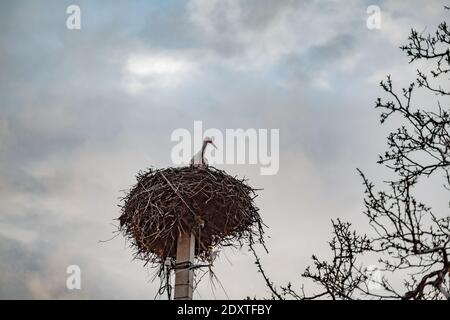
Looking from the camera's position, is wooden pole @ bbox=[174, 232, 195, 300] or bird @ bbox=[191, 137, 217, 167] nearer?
wooden pole @ bbox=[174, 232, 195, 300]

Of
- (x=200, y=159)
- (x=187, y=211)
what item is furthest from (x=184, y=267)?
(x=200, y=159)

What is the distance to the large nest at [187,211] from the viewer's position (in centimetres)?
632

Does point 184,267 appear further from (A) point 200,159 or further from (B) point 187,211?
(A) point 200,159

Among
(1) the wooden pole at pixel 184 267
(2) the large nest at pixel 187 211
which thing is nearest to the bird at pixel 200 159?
(2) the large nest at pixel 187 211

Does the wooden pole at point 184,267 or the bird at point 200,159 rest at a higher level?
the bird at point 200,159

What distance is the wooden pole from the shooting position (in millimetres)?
6109

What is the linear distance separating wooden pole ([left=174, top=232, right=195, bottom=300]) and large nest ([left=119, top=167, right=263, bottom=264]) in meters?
0.09

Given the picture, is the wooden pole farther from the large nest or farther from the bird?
the bird

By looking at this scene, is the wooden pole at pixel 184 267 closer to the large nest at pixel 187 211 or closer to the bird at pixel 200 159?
the large nest at pixel 187 211

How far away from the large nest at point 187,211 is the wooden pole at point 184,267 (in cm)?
9

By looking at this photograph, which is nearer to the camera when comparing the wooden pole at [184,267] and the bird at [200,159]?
the wooden pole at [184,267]

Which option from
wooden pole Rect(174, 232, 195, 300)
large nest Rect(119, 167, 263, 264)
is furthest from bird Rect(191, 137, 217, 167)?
wooden pole Rect(174, 232, 195, 300)

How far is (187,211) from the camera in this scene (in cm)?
636
